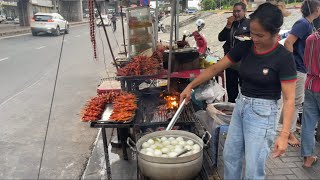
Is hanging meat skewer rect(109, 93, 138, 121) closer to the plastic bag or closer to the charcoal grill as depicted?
the charcoal grill

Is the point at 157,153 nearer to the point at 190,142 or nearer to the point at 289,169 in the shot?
the point at 190,142

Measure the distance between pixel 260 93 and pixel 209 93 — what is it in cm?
290

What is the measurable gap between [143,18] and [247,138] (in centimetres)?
529

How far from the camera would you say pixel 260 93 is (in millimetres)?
2686

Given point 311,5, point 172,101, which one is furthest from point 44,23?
point 311,5

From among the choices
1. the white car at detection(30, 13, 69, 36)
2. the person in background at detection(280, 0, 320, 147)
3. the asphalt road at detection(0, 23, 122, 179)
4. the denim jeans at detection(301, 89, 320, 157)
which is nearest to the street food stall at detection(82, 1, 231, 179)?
the asphalt road at detection(0, 23, 122, 179)

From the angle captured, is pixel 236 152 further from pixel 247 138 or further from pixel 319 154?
pixel 319 154

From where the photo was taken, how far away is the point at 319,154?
4613mm

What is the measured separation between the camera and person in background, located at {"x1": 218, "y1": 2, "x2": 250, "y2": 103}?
5.54 m

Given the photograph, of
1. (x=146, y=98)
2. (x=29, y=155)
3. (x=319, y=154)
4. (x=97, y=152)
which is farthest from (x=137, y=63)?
(x=319, y=154)

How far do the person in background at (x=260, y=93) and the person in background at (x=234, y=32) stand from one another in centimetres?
271

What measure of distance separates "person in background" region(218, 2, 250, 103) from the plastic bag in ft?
1.25

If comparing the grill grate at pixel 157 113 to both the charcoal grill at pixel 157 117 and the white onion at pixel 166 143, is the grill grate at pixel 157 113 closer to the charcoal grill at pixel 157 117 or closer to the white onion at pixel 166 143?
the charcoal grill at pixel 157 117

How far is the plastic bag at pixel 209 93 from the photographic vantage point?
18.4 feet
